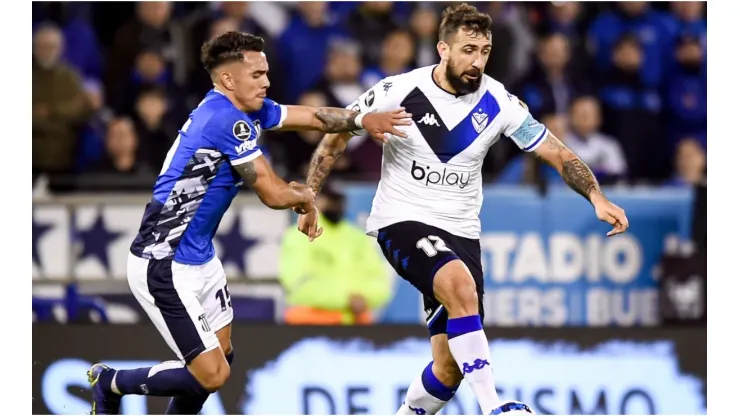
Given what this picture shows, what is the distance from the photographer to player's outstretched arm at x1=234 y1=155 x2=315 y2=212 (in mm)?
6934

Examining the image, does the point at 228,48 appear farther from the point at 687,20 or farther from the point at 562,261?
the point at 687,20

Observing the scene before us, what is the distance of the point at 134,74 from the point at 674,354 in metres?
5.80

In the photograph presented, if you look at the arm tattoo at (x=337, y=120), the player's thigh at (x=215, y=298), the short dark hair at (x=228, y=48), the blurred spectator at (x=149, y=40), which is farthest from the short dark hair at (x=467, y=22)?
the blurred spectator at (x=149, y=40)

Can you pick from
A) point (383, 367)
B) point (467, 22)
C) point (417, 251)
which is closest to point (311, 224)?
point (417, 251)

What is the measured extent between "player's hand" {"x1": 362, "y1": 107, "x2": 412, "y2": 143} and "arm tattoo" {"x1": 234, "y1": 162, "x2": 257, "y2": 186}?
2.39 ft

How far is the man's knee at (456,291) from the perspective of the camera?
7016mm

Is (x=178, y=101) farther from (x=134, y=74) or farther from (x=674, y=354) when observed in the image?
(x=674, y=354)

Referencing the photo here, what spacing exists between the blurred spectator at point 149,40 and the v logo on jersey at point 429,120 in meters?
5.61

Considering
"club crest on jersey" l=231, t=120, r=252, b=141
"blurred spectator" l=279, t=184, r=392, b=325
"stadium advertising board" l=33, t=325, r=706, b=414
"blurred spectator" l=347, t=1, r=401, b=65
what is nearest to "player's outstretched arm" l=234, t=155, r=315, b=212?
"club crest on jersey" l=231, t=120, r=252, b=141

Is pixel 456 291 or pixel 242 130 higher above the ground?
pixel 242 130

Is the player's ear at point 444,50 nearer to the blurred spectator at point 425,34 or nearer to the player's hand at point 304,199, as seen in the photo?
the player's hand at point 304,199

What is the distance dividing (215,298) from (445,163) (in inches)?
60.4

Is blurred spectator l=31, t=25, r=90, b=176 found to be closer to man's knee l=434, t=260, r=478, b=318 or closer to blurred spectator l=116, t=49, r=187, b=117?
blurred spectator l=116, t=49, r=187, b=117

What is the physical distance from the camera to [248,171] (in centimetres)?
698
